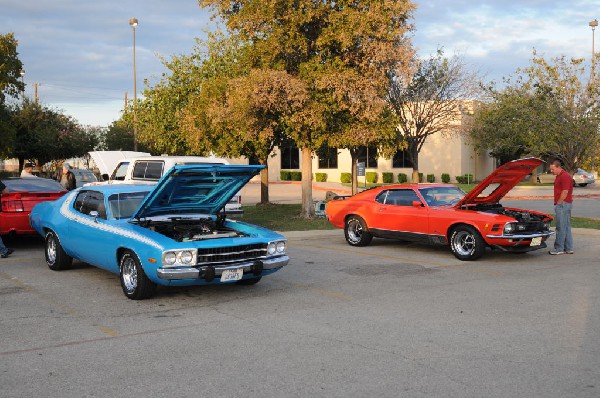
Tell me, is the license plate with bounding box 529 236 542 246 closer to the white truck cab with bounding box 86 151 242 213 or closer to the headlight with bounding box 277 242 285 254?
the headlight with bounding box 277 242 285 254

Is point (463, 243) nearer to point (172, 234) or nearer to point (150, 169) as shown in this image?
point (172, 234)

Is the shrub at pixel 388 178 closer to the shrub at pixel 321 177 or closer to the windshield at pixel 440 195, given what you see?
the shrub at pixel 321 177

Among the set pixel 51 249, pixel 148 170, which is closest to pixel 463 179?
pixel 148 170

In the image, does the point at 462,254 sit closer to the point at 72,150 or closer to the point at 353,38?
the point at 353,38

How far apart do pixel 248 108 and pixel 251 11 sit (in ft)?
9.31

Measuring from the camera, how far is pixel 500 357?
578cm

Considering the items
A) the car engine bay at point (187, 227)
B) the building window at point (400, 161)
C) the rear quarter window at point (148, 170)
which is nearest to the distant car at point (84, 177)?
the rear quarter window at point (148, 170)

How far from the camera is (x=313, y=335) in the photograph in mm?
6586

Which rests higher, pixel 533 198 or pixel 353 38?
pixel 353 38

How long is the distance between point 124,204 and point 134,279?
1.41 metres

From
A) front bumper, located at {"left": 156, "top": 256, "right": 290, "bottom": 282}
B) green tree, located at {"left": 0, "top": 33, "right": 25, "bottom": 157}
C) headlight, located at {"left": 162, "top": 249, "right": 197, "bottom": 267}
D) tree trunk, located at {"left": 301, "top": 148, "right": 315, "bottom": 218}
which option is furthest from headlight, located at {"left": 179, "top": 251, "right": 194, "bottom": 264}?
green tree, located at {"left": 0, "top": 33, "right": 25, "bottom": 157}

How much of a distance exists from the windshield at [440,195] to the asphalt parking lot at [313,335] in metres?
2.21

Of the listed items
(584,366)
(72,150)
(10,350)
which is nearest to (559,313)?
(584,366)

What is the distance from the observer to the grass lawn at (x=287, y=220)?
17.7 meters
